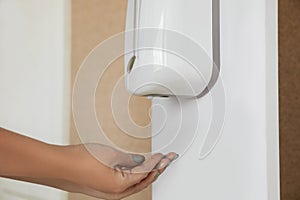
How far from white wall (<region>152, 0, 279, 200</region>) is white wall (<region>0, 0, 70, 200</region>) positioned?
1.90 ft

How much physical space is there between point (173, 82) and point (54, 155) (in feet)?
0.46

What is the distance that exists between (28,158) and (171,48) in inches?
6.9

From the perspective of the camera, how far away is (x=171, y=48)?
0.49m

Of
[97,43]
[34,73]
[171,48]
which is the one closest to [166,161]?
[171,48]

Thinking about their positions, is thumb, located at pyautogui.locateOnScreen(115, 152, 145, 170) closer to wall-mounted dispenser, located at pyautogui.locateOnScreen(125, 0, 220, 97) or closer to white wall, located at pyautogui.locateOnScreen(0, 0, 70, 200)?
wall-mounted dispenser, located at pyautogui.locateOnScreen(125, 0, 220, 97)

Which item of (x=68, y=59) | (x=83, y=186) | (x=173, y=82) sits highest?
(x=68, y=59)

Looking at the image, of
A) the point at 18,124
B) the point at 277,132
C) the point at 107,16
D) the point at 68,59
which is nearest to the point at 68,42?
the point at 68,59

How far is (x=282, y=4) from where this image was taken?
506 millimetres

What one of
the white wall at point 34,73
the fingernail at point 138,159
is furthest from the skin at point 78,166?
the white wall at point 34,73

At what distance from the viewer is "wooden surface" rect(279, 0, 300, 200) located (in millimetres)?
499

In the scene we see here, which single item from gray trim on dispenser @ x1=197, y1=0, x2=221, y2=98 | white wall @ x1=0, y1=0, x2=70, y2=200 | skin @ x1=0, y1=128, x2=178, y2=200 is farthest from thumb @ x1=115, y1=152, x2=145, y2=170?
white wall @ x1=0, y1=0, x2=70, y2=200

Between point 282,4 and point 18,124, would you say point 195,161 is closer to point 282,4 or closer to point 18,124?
point 282,4

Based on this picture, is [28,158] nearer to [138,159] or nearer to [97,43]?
[138,159]

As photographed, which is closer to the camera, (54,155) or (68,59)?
(54,155)
